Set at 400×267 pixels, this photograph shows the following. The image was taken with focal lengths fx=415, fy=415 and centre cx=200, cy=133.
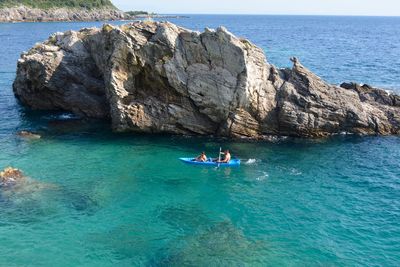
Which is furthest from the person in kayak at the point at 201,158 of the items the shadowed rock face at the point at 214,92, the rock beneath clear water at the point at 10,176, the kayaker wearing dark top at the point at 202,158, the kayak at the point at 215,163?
the rock beneath clear water at the point at 10,176

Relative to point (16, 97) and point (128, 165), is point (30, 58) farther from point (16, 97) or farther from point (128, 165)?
point (128, 165)

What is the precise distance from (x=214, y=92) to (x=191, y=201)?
1695cm

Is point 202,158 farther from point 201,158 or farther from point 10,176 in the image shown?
point 10,176

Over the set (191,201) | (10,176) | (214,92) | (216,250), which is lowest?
(191,201)

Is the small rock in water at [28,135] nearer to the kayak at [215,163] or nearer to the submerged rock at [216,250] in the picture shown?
the kayak at [215,163]

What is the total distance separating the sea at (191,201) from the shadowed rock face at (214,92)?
2.02 metres

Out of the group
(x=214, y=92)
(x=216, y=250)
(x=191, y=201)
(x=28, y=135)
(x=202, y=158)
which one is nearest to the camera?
(x=216, y=250)

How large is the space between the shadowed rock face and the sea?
202cm

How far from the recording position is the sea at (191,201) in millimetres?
29406

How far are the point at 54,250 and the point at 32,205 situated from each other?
7499 mm

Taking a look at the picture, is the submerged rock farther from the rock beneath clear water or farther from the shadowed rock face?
the shadowed rock face

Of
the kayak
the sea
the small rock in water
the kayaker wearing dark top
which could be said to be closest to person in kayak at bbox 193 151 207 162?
the kayaker wearing dark top

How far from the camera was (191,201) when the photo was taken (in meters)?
37.2

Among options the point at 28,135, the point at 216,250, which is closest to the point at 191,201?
the point at 216,250
